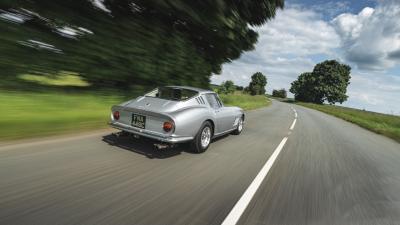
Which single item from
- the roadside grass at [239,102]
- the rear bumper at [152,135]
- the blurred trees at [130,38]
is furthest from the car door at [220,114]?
the roadside grass at [239,102]

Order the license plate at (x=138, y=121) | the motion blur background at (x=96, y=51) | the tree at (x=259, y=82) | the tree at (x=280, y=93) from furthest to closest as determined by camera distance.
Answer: the tree at (x=280, y=93), the tree at (x=259, y=82), the motion blur background at (x=96, y=51), the license plate at (x=138, y=121)

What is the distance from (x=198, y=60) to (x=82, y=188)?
12.2 metres

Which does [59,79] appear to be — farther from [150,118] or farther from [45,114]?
[150,118]

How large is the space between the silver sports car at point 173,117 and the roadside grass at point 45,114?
1509mm

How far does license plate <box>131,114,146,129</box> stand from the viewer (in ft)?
19.1

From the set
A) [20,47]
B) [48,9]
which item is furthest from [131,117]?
[48,9]

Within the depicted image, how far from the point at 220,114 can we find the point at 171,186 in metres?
3.36

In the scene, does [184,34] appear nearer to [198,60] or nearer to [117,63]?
[198,60]

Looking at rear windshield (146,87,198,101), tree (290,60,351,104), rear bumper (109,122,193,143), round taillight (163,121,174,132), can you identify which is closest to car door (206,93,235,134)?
rear windshield (146,87,198,101)

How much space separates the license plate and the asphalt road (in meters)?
0.56

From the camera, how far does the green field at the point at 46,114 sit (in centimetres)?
587

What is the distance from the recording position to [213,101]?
7477mm

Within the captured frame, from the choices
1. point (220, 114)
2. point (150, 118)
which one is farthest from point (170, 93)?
point (150, 118)

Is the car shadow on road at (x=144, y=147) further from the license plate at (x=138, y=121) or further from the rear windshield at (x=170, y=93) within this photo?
the rear windshield at (x=170, y=93)
